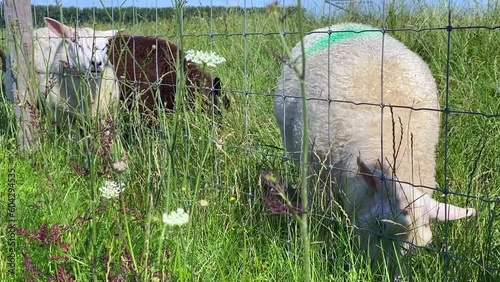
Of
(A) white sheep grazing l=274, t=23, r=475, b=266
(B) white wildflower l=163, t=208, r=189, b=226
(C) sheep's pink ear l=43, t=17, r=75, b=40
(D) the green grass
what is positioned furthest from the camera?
(C) sheep's pink ear l=43, t=17, r=75, b=40

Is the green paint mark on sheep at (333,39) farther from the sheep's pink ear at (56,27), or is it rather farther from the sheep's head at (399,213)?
the sheep's pink ear at (56,27)

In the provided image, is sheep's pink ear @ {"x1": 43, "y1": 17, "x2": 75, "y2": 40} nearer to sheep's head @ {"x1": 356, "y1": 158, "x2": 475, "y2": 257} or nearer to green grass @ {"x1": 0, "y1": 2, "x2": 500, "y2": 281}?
green grass @ {"x1": 0, "y1": 2, "x2": 500, "y2": 281}

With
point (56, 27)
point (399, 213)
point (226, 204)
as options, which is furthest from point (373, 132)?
point (56, 27)

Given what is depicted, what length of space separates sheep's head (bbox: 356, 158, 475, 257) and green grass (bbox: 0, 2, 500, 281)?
0.07 m

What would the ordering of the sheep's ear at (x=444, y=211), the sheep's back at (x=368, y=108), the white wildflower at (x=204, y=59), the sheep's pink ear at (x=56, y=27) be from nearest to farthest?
the white wildflower at (x=204, y=59)
the sheep's ear at (x=444, y=211)
the sheep's back at (x=368, y=108)
the sheep's pink ear at (x=56, y=27)

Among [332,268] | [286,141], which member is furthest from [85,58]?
[332,268]

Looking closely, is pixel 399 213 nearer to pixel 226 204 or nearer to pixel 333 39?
pixel 226 204

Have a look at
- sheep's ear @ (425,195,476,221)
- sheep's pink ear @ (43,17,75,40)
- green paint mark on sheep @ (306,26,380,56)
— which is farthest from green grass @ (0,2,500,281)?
sheep's pink ear @ (43,17,75,40)

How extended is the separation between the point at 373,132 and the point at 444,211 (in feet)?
2.24

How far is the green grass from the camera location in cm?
204

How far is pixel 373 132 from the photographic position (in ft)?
10.1

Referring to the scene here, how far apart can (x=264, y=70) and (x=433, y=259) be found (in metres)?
3.60

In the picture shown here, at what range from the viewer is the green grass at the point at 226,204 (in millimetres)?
2045

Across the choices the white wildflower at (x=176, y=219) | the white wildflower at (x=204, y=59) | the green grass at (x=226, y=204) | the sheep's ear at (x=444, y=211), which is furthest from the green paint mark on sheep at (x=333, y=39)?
the white wildflower at (x=176, y=219)
